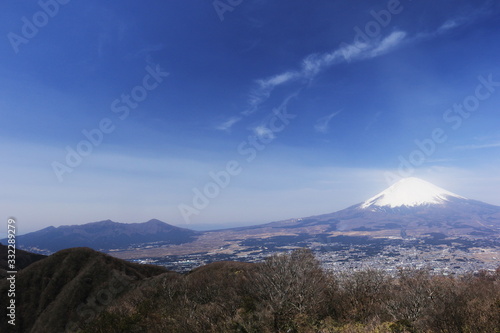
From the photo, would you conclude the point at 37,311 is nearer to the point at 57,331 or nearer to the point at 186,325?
the point at 57,331

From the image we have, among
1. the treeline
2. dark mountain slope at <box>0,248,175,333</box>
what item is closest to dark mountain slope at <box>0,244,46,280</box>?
dark mountain slope at <box>0,248,175,333</box>

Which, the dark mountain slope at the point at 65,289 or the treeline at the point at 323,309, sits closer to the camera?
the treeline at the point at 323,309

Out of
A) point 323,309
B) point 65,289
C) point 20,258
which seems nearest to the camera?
point 323,309

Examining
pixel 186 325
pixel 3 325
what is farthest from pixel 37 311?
pixel 186 325

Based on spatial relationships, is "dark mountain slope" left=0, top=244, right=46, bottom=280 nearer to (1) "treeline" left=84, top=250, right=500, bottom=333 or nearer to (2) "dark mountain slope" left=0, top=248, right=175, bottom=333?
(2) "dark mountain slope" left=0, top=248, right=175, bottom=333

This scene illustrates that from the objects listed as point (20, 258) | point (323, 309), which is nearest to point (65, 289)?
point (323, 309)

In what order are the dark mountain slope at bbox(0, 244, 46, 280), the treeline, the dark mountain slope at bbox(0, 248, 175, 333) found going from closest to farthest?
the treeline
the dark mountain slope at bbox(0, 248, 175, 333)
the dark mountain slope at bbox(0, 244, 46, 280)

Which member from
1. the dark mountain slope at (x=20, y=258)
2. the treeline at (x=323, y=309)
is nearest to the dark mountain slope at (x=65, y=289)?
the treeline at (x=323, y=309)

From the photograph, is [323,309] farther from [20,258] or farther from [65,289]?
[20,258]

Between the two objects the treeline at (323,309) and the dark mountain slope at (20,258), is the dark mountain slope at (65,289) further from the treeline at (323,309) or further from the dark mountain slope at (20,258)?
the dark mountain slope at (20,258)
